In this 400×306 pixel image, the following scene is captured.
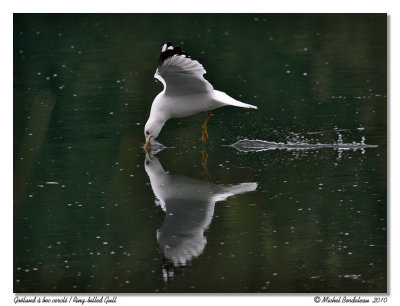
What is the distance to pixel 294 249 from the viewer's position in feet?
20.0

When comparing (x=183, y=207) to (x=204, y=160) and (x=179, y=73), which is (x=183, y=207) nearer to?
(x=204, y=160)

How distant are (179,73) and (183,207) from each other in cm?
151

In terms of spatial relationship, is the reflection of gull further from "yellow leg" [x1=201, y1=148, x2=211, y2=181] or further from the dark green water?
"yellow leg" [x1=201, y1=148, x2=211, y2=181]

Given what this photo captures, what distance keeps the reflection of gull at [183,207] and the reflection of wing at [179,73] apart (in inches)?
28.3

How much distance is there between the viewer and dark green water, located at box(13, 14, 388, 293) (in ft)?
19.3

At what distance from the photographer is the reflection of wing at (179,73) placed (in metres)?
7.62

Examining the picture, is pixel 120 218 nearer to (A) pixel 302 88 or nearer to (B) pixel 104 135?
(B) pixel 104 135

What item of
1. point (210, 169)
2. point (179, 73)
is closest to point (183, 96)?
point (179, 73)

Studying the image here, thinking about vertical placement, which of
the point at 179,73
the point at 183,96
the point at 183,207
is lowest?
the point at 183,207

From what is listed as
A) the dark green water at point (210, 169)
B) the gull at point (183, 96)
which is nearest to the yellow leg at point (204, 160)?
the dark green water at point (210, 169)

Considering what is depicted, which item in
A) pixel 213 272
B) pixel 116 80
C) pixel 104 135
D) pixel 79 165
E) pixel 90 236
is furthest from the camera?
pixel 116 80

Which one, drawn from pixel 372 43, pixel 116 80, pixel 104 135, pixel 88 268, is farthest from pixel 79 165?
pixel 372 43

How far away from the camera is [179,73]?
7.90 metres

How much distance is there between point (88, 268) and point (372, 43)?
7.32 m
